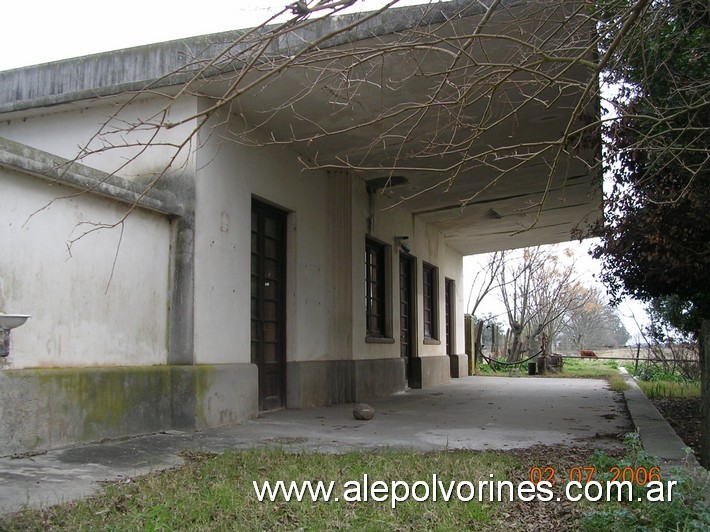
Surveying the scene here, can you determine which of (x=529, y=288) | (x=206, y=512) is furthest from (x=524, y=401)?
(x=529, y=288)

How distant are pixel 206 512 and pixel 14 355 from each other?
2791mm

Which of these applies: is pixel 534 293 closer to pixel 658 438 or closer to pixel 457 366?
pixel 457 366

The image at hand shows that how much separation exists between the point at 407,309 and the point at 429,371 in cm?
163

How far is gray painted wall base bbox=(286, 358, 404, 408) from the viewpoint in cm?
968

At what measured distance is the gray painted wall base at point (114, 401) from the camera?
559cm

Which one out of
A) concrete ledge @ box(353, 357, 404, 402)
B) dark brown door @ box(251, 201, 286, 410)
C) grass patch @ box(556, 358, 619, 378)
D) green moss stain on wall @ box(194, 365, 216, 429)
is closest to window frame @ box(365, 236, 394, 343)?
concrete ledge @ box(353, 357, 404, 402)

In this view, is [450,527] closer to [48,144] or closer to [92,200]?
[92,200]

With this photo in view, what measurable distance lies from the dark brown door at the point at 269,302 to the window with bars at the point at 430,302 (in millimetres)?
7360

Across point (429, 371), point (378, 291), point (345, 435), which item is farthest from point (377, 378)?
point (345, 435)

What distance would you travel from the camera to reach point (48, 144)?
845cm

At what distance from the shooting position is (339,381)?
1081 cm
